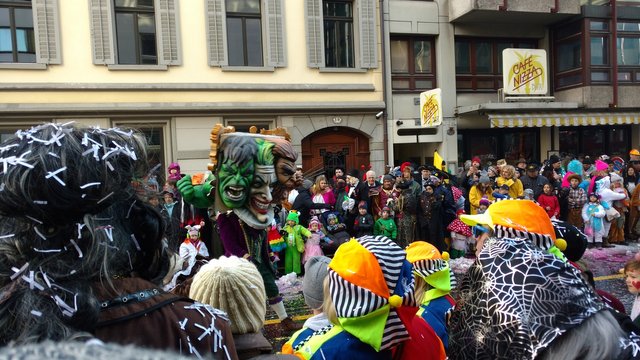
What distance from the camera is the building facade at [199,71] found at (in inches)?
443

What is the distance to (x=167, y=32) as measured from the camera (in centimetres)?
1205

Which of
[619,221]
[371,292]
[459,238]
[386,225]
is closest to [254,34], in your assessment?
[386,225]

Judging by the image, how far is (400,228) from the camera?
856 cm

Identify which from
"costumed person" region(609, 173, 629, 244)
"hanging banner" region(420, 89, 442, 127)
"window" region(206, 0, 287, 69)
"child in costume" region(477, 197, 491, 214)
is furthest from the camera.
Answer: "hanging banner" region(420, 89, 442, 127)

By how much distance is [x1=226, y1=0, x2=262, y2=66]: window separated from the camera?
42.1 ft

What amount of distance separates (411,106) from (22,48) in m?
10.6

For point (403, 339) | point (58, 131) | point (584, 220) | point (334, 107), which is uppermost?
point (334, 107)

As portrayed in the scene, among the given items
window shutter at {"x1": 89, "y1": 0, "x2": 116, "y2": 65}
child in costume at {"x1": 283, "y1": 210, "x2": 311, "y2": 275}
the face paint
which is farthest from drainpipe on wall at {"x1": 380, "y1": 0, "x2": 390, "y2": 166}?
the face paint

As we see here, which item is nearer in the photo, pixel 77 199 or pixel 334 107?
pixel 77 199

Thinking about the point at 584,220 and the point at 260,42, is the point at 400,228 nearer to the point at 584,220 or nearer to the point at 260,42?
the point at 584,220

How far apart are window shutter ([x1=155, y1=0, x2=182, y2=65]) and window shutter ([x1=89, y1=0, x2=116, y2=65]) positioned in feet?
3.73

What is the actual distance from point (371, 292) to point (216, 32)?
39.0 ft

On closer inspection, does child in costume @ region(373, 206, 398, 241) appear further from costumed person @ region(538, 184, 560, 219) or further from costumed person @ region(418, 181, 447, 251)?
costumed person @ region(538, 184, 560, 219)

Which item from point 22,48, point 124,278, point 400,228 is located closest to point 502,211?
point 124,278
